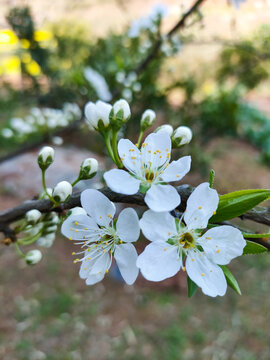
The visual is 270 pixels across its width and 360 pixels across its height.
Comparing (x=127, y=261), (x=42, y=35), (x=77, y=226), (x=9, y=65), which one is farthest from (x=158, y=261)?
(x=9, y=65)

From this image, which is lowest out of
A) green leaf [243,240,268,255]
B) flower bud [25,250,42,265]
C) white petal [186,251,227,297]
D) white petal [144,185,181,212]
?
flower bud [25,250,42,265]

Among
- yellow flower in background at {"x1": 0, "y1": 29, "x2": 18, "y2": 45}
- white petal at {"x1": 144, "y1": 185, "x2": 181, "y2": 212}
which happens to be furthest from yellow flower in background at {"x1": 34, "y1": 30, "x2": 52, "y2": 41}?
white petal at {"x1": 144, "y1": 185, "x2": 181, "y2": 212}

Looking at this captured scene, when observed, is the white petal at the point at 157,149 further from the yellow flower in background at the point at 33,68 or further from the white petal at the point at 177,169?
the yellow flower in background at the point at 33,68

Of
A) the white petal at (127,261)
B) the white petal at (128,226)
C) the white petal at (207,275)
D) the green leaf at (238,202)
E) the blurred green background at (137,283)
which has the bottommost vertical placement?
the blurred green background at (137,283)

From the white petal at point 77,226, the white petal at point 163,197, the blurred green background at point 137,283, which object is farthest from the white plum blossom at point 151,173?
the blurred green background at point 137,283

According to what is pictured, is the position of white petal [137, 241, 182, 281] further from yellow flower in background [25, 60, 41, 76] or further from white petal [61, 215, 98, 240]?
yellow flower in background [25, 60, 41, 76]
